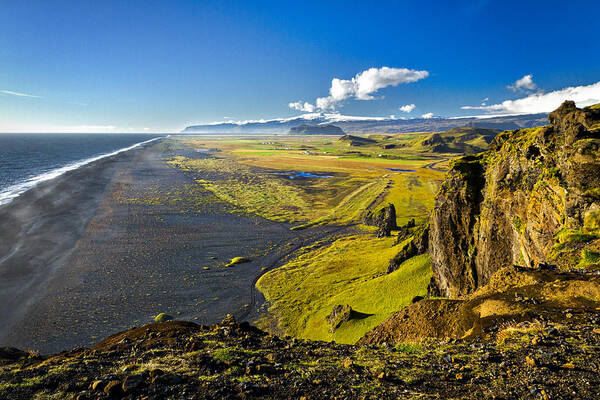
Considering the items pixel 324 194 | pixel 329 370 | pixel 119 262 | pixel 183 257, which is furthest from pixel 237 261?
pixel 324 194

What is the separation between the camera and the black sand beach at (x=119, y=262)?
33.2m

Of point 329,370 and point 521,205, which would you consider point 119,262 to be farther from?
point 521,205

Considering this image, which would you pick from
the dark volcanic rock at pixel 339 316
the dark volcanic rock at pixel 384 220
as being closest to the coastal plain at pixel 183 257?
the dark volcanic rock at pixel 339 316

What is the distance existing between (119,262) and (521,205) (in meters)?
55.1

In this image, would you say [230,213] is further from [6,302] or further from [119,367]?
[119,367]

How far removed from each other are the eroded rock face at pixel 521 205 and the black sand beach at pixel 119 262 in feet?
80.5

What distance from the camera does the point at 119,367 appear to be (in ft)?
37.2

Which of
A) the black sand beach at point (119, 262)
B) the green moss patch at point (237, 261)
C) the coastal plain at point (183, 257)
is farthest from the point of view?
the green moss patch at point (237, 261)

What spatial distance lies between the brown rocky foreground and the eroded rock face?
26.0 ft

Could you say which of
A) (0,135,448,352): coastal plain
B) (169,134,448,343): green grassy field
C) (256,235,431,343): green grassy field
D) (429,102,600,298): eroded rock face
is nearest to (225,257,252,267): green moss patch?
(0,135,448,352): coastal plain

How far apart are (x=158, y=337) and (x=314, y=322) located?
19386 mm

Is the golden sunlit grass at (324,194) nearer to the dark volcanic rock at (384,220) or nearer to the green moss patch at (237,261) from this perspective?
the dark volcanic rock at (384,220)

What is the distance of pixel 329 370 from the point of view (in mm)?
11016

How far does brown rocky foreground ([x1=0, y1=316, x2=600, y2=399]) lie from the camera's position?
8562 mm
